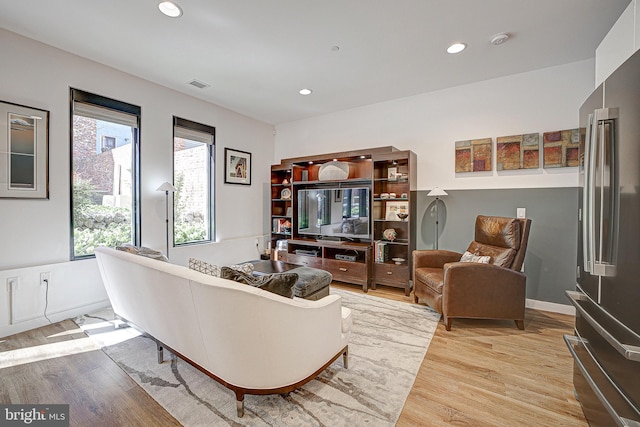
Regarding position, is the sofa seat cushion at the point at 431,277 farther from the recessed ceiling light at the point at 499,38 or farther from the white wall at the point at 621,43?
the recessed ceiling light at the point at 499,38

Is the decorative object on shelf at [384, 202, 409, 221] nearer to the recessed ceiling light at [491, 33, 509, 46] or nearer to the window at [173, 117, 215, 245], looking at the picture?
the recessed ceiling light at [491, 33, 509, 46]

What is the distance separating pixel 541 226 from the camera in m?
3.23

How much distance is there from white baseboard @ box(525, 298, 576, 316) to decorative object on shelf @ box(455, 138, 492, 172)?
1.75m

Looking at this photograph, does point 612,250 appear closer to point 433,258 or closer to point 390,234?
point 433,258

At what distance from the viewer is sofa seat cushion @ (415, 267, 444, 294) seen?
113 inches

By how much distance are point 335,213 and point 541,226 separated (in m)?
2.69

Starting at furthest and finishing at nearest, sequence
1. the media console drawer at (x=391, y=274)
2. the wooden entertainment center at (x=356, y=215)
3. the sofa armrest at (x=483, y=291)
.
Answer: the wooden entertainment center at (x=356, y=215) < the media console drawer at (x=391, y=274) < the sofa armrest at (x=483, y=291)

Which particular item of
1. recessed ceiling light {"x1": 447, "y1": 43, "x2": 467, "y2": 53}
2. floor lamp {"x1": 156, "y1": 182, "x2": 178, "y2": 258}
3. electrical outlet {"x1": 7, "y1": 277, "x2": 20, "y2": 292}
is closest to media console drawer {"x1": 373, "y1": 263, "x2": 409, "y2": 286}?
recessed ceiling light {"x1": 447, "y1": 43, "x2": 467, "y2": 53}

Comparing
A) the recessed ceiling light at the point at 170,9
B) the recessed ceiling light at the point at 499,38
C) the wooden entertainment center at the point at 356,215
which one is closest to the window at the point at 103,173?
the recessed ceiling light at the point at 170,9

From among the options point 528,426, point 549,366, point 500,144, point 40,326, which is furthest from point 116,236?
point 500,144

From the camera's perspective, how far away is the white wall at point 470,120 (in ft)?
10.3

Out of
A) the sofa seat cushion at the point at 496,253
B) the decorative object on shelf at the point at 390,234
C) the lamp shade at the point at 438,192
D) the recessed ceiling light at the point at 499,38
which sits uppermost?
the recessed ceiling light at the point at 499,38

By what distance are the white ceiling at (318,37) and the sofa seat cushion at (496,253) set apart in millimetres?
2131

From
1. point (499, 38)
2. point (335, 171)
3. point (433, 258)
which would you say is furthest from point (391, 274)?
point (499, 38)
